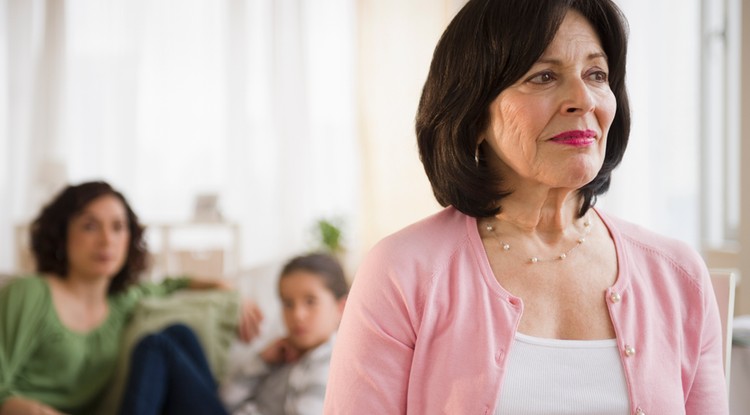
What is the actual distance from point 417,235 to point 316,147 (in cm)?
395

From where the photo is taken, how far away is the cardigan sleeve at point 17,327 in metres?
2.29

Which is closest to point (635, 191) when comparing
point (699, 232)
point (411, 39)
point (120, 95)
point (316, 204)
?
point (699, 232)

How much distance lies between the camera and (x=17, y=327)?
91.1 inches

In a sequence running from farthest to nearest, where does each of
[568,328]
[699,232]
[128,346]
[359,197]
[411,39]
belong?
1. [359,197]
2. [411,39]
3. [699,232]
4. [128,346]
5. [568,328]

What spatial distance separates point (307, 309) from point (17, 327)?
2.83 ft

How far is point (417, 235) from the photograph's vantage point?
106 cm

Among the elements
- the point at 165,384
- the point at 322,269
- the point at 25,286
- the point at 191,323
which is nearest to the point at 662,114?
the point at 322,269

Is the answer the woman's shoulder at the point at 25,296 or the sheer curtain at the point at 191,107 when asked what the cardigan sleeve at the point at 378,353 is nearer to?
the woman's shoulder at the point at 25,296

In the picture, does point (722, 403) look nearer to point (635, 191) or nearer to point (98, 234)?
point (98, 234)

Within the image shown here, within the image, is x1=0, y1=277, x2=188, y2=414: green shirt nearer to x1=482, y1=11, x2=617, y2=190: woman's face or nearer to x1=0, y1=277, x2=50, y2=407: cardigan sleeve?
x1=0, y1=277, x2=50, y2=407: cardigan sleeve

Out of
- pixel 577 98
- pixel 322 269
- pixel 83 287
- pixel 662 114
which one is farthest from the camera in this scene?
pixel 662 114

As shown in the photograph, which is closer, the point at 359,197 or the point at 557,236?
the point at 557,236

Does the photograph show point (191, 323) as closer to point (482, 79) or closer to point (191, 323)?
point (191, 323)

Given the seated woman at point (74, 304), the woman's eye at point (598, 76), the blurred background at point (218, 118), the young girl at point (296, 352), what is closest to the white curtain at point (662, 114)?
the blurred background at point (218, 118)
